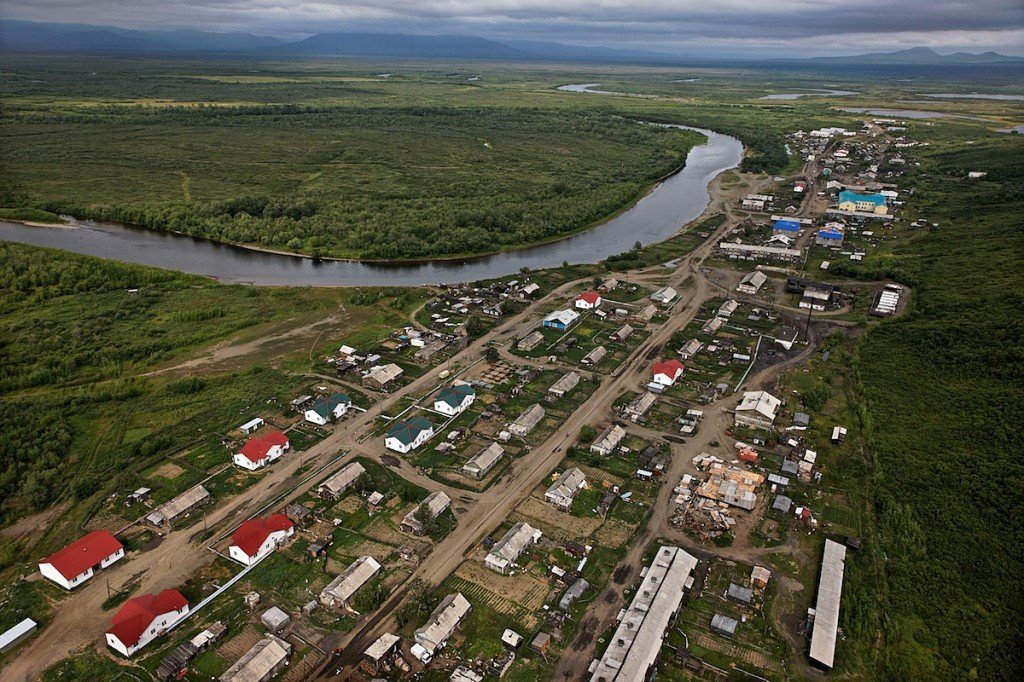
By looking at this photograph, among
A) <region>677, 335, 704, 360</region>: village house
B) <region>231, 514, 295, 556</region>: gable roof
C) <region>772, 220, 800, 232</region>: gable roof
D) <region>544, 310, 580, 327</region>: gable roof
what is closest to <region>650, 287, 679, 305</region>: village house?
Answer: <region>544, 310, 580, 327</region>: gable roof

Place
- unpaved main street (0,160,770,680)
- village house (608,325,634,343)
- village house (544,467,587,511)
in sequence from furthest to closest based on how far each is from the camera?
1. village house (608,325,634,343)
2. village house (544,467,587,511)
3. unpaved main street (0,160,770,680)

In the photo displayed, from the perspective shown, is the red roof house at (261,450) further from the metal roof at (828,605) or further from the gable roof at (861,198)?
the gable roof at (861,198)

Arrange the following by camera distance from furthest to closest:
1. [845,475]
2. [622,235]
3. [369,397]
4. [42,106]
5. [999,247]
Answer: [42,106] → [622,235] → [999,247] → [369,397] → [845,475]

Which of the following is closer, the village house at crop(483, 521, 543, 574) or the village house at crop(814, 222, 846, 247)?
the village house at crop(483, 521, 543, 574)

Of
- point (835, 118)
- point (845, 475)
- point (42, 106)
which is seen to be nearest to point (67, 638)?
point (845, 475)

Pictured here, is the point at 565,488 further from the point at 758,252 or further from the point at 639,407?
the point at 758,252

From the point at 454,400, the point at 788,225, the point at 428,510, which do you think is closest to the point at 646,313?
the point at 454,400

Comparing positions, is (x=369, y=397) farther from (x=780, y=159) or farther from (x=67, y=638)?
(x=780, y=159)

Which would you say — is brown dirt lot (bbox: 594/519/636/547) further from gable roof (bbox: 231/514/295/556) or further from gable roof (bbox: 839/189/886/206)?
gable roof (bbox: 839/189/886/206)
